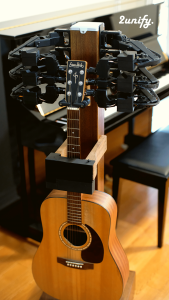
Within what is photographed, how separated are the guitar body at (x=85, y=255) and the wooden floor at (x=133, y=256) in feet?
1.08

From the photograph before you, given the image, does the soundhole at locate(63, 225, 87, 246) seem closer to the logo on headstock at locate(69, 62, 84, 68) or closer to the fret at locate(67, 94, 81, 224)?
the fret at locate(67, 94, 81, 224)

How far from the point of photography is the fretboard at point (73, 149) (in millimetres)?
1187

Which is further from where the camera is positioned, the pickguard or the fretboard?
the pickguard

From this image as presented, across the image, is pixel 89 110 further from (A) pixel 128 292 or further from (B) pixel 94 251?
(A) pixel 128 292

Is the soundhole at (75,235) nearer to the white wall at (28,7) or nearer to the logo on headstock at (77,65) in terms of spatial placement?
the logo on headstock at (77,65)

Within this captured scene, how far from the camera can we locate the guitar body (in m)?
1.29

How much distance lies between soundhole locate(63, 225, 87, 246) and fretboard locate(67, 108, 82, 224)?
4 cm

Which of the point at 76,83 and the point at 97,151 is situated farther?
the point at 97,151

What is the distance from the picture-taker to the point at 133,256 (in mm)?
1929

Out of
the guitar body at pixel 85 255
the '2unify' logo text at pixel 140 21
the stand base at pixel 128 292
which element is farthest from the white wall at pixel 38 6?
the stand base at pixel 128 292

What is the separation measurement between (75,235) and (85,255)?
0.09 meters

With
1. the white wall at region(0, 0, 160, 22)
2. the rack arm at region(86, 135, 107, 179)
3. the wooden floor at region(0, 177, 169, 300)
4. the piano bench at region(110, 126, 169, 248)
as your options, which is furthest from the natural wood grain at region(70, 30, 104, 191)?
the white wall at region(0, 0, 160, 22)

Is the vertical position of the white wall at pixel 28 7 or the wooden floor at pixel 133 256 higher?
the white wall at pixel 28 7

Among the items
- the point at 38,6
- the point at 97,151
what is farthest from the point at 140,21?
the point at 97,151
